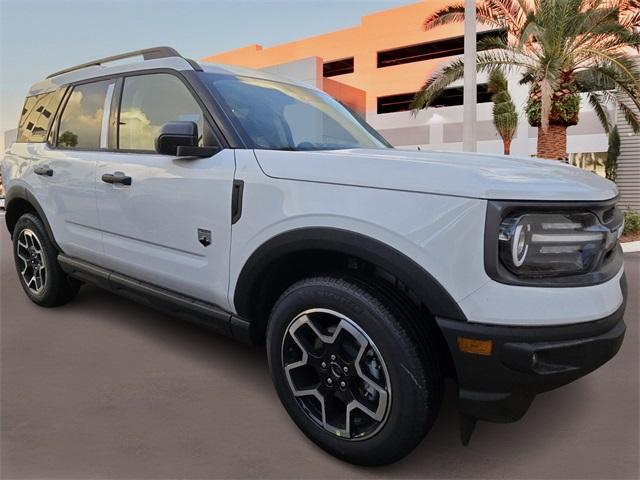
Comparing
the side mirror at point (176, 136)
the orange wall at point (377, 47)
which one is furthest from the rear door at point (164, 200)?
the orange wall at point (377, 47)

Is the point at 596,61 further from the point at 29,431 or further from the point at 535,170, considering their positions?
the point at 29,431

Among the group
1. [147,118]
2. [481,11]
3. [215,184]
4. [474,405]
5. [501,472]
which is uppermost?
[481,11]

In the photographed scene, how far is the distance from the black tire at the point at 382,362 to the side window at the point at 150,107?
1.30m

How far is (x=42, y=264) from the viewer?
434 centimetres

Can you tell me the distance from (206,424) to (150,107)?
200cm

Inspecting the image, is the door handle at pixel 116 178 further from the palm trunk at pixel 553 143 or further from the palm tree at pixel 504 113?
the palm tree at pixel 504 113

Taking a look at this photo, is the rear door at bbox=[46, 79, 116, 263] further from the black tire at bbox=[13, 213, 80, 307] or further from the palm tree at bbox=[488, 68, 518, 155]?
the palm tree at bbox=[488, 68, 518, 155]

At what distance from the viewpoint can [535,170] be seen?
7.10 ft

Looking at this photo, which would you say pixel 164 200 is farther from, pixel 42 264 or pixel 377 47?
pixel 377 47

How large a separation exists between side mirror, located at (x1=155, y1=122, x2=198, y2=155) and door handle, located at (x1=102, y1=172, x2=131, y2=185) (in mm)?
559

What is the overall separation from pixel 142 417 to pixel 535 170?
2.25 metres

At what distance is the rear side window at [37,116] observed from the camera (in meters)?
4.30

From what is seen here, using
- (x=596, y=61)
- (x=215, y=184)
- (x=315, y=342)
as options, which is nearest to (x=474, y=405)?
(x=315, y=342)

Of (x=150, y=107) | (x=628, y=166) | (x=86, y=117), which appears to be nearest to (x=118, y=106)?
(x=150, y=107)
